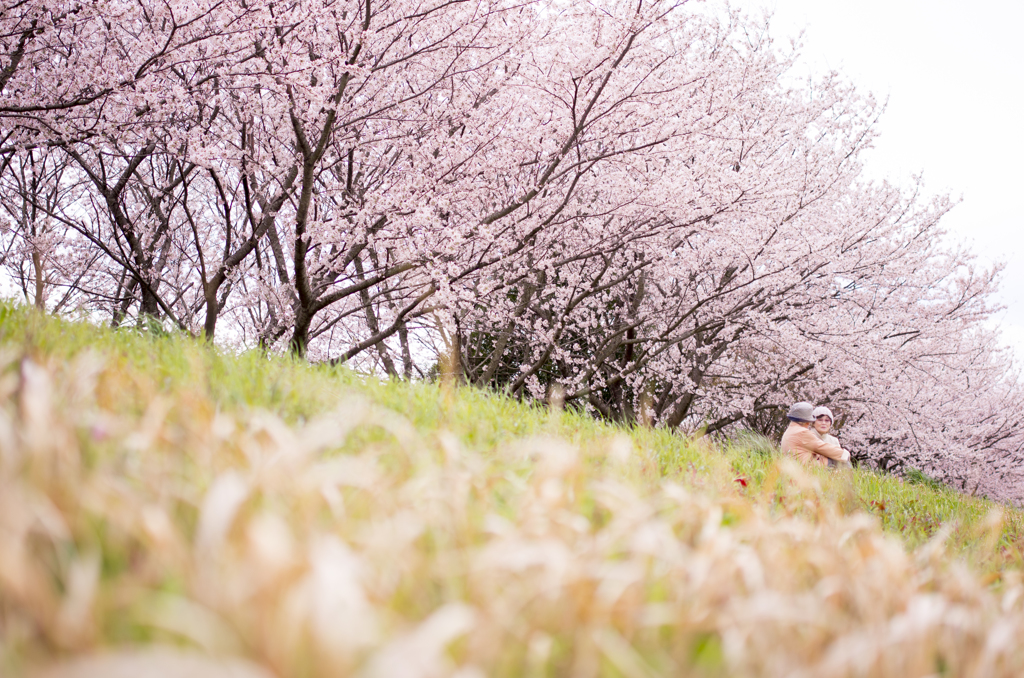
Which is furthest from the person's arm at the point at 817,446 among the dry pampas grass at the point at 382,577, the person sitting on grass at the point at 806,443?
the dry pampas grass at the point at 382,577

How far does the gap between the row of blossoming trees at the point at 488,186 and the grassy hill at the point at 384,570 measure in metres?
4.17

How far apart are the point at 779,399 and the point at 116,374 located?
14251mm

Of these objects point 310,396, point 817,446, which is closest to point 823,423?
point 817,446

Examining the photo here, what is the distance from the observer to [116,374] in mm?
2623

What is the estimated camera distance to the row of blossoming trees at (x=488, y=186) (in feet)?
22.6

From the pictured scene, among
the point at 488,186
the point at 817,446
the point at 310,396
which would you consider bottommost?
the point at 817,446

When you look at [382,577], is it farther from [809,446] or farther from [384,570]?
[809,446]

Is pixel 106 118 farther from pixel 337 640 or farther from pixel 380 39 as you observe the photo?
pixel 337 640

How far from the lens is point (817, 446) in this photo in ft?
24.0

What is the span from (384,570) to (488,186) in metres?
7.73

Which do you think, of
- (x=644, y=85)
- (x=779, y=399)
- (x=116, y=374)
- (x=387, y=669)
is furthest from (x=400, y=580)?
(x=779, y=399)

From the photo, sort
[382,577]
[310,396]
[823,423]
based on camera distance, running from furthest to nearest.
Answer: [823,423]
[310,396]
[382,577]

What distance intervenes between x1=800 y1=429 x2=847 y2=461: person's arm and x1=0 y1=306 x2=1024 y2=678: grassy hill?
4.75m

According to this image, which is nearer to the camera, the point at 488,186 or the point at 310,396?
the point at 310,396
